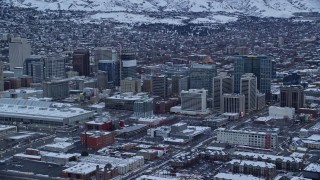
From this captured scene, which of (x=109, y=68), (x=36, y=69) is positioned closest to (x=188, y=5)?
(x=36, y=69)

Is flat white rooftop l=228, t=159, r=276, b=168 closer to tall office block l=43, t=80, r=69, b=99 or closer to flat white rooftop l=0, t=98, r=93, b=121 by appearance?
flat white rooftop l=0, t=98, r=93, b=121

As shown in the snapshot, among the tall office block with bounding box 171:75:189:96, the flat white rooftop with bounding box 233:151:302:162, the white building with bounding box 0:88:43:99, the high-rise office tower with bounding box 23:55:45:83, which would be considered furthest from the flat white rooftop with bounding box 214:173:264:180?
the high-rise office tower with bounding box 23:55:45:83

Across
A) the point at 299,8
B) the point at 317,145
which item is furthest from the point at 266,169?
the point at 299,8

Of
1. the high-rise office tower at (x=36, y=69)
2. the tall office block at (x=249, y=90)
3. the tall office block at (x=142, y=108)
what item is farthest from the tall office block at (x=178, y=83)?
the high-rise office tower at (x=36, y=69)

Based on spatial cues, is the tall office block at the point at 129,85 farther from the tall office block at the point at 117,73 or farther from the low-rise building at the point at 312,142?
the low-rise building at the point at 312,142

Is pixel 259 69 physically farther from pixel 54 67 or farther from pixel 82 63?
pixel 54 67

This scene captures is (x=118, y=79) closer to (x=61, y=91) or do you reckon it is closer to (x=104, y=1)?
(x=61, y=91)
